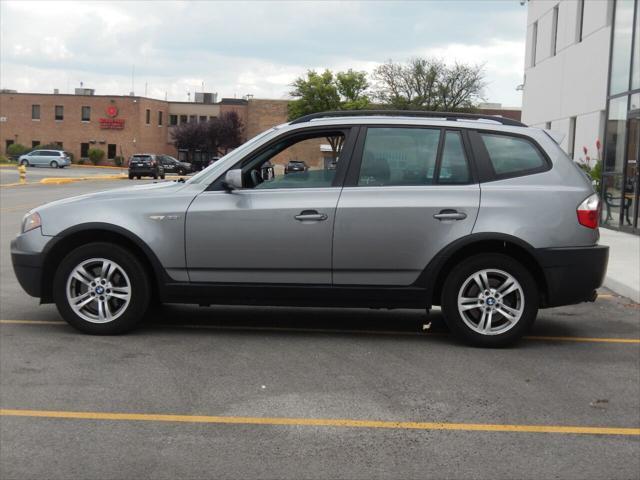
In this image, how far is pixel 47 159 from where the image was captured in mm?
72875

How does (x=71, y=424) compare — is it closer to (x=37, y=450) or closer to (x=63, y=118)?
(x=37, y=450)

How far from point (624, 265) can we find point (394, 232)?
6652 millimetres

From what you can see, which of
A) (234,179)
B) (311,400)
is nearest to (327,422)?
(311,400)

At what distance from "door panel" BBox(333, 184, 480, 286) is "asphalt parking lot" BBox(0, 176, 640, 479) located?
62 centimetres

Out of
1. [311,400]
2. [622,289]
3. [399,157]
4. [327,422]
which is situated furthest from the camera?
[622,289]

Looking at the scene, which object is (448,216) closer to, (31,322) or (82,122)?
(31,322)

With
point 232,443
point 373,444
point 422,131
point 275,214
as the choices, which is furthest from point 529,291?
point 232,443

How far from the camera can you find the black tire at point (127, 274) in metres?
7.06

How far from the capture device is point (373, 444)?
462 cm

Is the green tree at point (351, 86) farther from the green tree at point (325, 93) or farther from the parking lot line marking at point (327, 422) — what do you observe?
the parking lot line marking at point (327, 422)

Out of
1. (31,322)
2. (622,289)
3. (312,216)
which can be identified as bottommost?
(31,322)

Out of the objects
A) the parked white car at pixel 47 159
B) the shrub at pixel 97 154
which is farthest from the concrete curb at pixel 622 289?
the shrub at pixel 97 154

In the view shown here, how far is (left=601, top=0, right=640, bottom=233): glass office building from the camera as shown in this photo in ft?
58.7

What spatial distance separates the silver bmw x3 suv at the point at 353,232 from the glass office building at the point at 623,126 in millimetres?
11416
